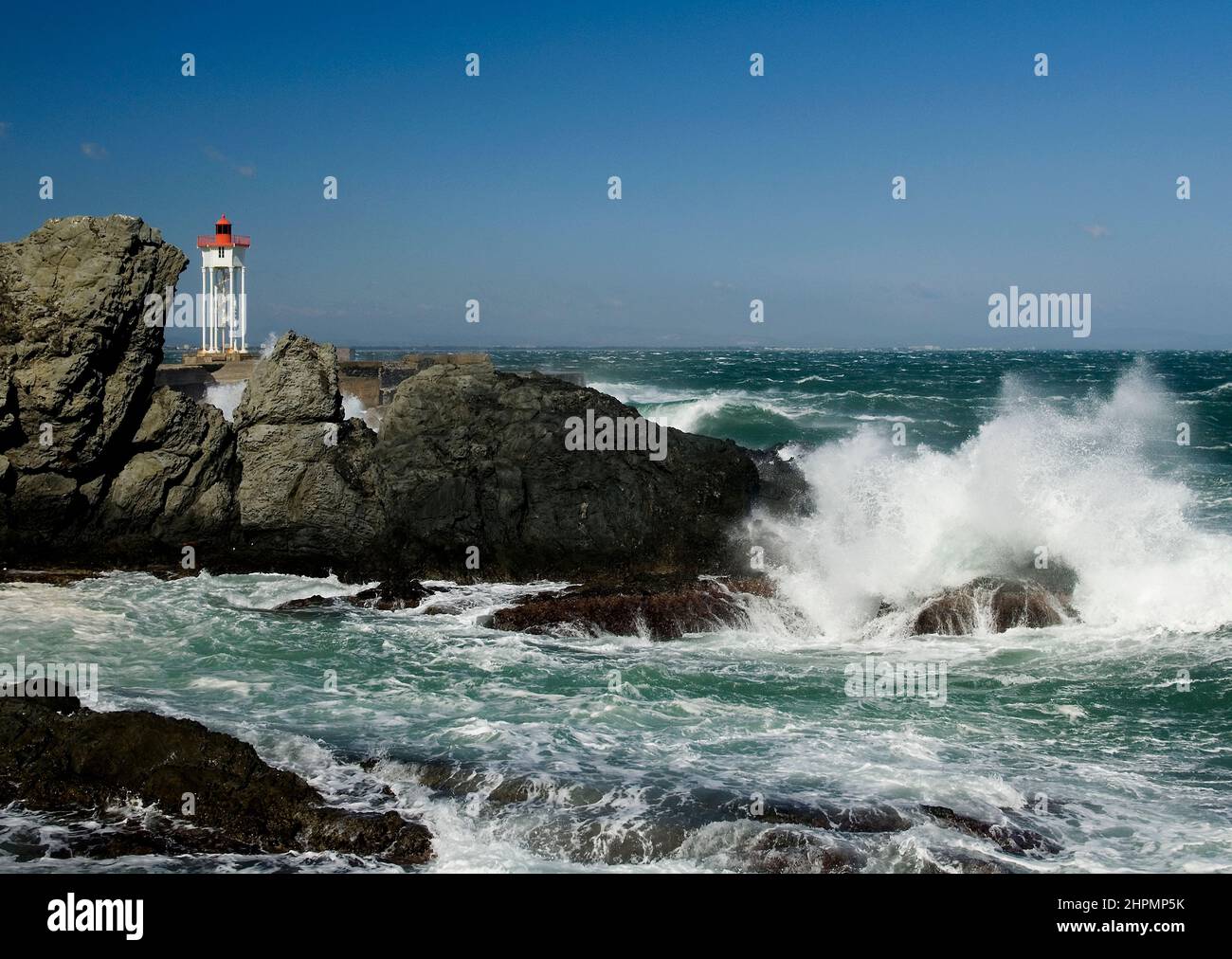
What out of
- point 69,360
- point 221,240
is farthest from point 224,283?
point 69,360

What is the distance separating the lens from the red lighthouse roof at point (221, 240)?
39.7 meters

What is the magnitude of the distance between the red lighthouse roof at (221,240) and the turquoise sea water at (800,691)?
25.6 metres

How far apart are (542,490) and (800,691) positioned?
648cm

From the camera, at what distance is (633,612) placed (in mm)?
14570

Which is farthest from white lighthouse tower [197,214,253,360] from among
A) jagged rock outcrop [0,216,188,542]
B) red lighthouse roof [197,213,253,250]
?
jagged rock outcrop [0,216,188,542]

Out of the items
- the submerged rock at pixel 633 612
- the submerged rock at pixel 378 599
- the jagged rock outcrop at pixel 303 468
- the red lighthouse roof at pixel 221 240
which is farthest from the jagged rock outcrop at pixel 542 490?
the red lighthouse roof at pixel 221 240

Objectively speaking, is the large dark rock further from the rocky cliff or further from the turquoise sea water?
the rocky cliff

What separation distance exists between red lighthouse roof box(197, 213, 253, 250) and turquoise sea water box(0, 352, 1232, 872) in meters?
25.6

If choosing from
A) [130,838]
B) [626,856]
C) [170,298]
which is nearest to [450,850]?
[626,856]

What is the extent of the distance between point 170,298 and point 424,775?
12.8 meters

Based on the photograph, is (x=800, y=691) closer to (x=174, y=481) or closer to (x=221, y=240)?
(x=174, y=481)

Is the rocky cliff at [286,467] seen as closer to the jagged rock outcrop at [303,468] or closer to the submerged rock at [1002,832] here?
the jagged rock outcrop at [303,468]

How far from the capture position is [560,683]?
481 inches
